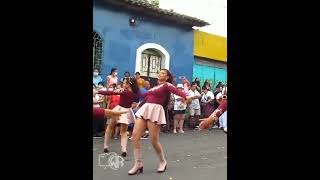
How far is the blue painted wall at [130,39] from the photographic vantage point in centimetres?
419

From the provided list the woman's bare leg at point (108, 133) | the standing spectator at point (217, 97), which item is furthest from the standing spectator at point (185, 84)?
the woman's bare leg at point (108, 133)

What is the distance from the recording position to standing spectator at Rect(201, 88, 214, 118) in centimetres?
439

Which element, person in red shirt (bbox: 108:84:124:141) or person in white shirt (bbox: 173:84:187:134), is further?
person in white shirt (bbox: 173:84:187:134)

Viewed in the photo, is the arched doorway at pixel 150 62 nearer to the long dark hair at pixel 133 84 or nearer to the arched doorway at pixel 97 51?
the long dark hair at pixel 133 84

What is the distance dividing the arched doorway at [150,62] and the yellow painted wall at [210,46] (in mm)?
351

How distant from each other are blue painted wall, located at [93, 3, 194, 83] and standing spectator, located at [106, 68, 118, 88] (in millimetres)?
33

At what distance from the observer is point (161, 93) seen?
14.2ft

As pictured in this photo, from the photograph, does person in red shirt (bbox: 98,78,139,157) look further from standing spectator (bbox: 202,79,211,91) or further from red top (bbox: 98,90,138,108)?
standing spectator (bbox: 202,79,211,91)

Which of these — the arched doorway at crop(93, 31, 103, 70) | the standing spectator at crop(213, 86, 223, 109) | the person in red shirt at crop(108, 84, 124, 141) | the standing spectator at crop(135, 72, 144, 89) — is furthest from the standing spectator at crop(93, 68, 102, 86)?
the standing spectator at crop(213, 86, 223, 109)
